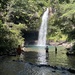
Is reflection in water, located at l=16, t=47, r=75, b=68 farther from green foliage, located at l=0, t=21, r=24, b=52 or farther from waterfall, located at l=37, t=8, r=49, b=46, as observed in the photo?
waterfall, located at l=37, t=8, r=49, b=46

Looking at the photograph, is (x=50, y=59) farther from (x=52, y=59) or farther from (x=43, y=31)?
(x=43, y=31)

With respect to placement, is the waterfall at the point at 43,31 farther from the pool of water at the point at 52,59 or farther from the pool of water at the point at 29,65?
the pool of water at the point at 29,65

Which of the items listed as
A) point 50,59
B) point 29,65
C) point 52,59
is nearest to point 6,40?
point 50,59

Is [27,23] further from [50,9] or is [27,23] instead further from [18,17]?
[50,9]

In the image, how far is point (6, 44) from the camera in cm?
3684

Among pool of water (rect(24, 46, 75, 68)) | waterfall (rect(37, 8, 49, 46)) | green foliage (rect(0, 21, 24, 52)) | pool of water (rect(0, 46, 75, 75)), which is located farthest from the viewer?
waterfall (rect(37, 8, 49, 46))

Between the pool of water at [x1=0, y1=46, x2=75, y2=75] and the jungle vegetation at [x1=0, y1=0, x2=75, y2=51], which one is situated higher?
the jungle vegetation at [x1=0, y1=0, x2=75, y2=51]

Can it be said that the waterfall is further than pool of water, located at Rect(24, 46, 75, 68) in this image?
Yes

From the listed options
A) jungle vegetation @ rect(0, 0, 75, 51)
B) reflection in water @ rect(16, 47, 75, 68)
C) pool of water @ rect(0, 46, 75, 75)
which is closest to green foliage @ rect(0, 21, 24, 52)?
jungle vegetation @ rect(0, 0, 75, 51)

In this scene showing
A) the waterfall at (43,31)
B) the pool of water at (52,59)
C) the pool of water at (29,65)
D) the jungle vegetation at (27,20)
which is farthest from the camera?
the waterfall at (43,31)

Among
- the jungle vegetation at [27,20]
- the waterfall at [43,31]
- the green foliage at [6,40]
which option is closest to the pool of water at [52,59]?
the green foliage at [6,40]

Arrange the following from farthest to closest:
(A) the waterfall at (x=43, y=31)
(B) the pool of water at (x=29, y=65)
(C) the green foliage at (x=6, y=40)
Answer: (A) the waterfall at (x=43, y=31)
(C) the green foliage at (x=6, y=40)
(B) the pool of water at (x=29, y=65)

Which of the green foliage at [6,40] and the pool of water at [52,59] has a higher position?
the green foliage at [6,40]

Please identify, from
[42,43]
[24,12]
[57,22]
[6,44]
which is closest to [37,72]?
[6,44]
